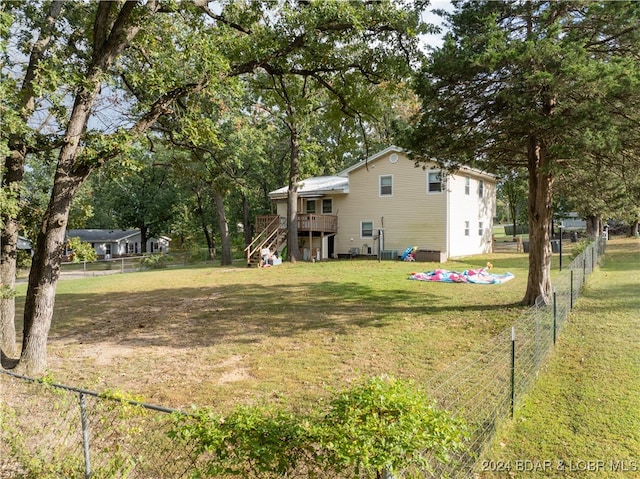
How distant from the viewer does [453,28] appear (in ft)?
27.0

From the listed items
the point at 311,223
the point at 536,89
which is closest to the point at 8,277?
the point at 536,89

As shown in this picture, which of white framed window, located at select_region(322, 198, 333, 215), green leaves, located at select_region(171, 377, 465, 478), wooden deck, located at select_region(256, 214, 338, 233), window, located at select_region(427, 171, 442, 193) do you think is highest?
window, located at select_region(427, 171, 442, 193)

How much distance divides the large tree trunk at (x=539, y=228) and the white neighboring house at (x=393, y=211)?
10.8m

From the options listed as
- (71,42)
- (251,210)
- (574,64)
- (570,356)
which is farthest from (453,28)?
(251,210)

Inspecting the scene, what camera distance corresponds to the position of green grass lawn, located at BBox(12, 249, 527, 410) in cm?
564

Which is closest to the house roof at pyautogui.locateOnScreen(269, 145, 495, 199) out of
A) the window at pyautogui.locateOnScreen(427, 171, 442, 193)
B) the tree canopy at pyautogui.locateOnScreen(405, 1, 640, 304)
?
the window at pyautogui.locateOnScreen(427, 171, 442, 193)

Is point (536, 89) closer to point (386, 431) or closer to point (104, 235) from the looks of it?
point (386, 431)

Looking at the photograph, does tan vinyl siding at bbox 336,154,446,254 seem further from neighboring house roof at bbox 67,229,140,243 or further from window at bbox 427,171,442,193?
neighboring house roof at bbox 67,229,140,243

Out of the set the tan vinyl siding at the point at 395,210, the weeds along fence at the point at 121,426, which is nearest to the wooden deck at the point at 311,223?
the tan vinyl siding at the point at 395,210

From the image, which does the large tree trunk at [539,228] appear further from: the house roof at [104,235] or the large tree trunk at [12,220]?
the house roof at [104,235]

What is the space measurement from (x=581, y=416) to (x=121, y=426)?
15.5 feet

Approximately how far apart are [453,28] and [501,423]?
764cm

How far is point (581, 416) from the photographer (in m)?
4.40

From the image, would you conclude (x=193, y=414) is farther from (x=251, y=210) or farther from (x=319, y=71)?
(x=251, y=210)
